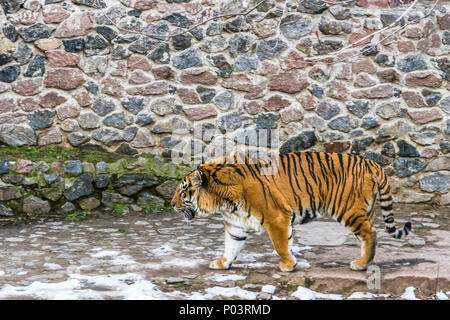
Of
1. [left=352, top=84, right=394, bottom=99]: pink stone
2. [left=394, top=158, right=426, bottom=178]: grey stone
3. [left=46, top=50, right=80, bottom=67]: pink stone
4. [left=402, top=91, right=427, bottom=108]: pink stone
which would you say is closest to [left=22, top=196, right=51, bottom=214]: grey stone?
[left=46, top=50, right=80, bottom=67]: pink stone

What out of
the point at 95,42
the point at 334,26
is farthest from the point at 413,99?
the point at 95,42

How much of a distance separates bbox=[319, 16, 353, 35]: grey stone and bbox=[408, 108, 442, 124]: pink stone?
50.2 inches

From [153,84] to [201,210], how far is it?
2.79 meters

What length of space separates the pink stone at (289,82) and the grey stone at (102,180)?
226 centimetres

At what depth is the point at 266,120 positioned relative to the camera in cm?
710

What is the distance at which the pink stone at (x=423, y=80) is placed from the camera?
6914 millimetres

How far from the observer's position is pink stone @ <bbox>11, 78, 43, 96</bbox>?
6965 millimetres

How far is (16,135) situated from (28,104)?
407mm

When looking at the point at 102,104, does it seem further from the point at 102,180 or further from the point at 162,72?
the point at 102,180

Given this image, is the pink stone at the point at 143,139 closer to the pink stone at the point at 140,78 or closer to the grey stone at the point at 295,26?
the pink stone at the point at 140,78

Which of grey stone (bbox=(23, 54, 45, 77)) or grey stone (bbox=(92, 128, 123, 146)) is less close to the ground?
grey stone (bbox=(23, 54, 45, 77))

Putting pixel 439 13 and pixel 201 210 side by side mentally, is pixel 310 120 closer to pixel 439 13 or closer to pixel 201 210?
pixel 439 13

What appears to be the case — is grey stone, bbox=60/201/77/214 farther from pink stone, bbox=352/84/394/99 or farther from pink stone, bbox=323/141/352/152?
pink stone, bbox=352/84/394/99

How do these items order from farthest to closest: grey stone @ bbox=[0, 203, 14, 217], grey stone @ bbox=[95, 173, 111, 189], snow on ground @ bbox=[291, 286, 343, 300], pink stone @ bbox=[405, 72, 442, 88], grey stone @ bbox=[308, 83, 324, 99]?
grey stone @ bbox=[308, 83, 324, 99]
pink stone @ bbox=[405, 72, 442, 88]
grey stone @ bbox=[95, 173, 111, 189]
grey stone @ bbox=[0, 203, 14, 217]
snow on ground @ bbox=[291, 286, 343, 300]
